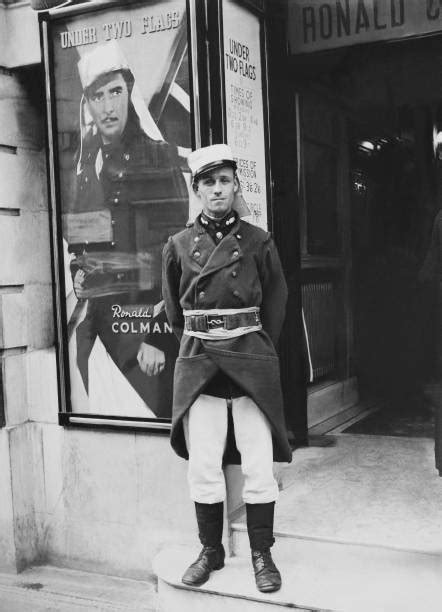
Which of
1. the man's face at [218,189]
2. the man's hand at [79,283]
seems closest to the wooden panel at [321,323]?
the man's hand at [79,283]

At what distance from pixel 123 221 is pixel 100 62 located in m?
1.11

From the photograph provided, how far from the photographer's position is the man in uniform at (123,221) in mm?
5555

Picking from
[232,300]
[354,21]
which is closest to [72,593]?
[232,300]

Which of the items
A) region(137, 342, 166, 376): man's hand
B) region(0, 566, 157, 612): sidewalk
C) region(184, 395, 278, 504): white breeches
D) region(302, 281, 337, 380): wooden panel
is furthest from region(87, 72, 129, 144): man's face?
region(0, 566, 157, 612): sidewalk

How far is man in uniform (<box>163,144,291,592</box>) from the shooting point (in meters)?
4.45

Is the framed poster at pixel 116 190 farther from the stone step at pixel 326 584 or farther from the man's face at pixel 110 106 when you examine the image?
the stone step at pixel 326 584

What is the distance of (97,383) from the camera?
5.87 meters

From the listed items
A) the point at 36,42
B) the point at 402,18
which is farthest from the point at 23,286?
the point at 402,18

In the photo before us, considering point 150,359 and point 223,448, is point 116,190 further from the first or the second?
point 223,448

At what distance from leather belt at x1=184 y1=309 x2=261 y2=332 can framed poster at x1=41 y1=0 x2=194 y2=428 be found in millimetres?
1042

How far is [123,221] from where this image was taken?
5.70 m

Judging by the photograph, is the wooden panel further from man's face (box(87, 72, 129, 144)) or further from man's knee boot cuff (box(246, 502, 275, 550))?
man's knee boot cuff (box(246, 502, 275, 550))

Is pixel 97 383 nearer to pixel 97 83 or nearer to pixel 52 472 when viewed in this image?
pixel 52 472

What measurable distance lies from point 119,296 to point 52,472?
145 centimetres
